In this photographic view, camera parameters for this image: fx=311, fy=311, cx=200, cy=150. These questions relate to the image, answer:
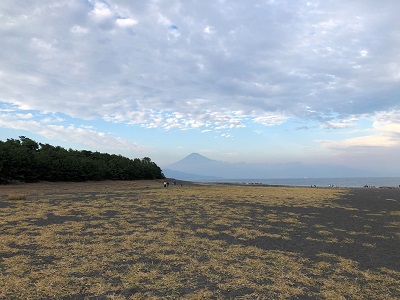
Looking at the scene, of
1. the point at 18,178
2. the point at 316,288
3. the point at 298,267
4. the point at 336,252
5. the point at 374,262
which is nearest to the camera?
the point at 316,288

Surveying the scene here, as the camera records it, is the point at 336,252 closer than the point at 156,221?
Yes

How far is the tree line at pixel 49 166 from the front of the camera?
48219mm

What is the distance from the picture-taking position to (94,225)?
570 inches

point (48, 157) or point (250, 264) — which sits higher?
point (48, 157)

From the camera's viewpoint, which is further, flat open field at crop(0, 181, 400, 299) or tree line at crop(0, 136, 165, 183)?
tree line at crop(0, 136, 165, 183)

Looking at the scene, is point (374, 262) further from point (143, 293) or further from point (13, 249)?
point (13, 249)

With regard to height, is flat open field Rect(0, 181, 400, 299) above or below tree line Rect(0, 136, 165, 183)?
below

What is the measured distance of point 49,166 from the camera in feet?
179

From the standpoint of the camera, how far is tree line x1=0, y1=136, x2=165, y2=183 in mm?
48219

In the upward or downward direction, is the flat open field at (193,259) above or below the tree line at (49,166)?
below

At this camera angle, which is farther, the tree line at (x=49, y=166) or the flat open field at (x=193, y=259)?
the tree line at (x=49, y=166)

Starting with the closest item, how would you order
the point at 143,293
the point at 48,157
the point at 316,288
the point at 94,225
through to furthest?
1. the point at 143,293
2. the point at 316,288
3. the point at 94,225
4. the point at 48,157

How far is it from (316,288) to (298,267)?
1540mm

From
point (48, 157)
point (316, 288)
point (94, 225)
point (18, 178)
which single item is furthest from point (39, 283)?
point (48, 157)
